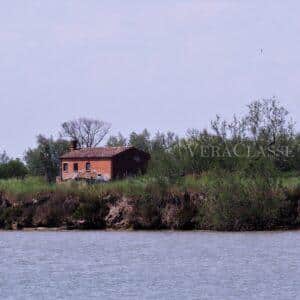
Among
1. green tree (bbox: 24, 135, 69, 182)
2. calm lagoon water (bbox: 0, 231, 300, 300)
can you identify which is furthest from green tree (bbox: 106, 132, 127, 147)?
calm lagoon water (bbox: 0, 231, 300, 300)

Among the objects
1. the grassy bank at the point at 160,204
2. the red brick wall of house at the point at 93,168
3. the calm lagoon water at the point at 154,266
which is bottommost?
the calm lagoon water at the point at 154,266

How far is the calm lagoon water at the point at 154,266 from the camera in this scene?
88.6 feet

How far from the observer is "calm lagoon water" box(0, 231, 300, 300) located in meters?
27.0

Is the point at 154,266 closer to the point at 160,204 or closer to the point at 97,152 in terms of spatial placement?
the point at 160,204

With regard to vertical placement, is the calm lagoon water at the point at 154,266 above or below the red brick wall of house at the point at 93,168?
below

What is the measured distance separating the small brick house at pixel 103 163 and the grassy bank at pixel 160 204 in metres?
19.4

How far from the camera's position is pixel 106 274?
31.0 meters

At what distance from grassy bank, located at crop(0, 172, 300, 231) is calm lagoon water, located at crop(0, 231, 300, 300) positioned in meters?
2.70

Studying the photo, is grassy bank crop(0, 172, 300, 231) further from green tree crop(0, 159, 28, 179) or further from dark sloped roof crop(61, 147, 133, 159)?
green tree crop(0, 159, 28, 179)

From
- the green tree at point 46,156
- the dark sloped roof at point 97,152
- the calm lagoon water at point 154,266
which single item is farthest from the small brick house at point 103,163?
the calm lagoon water at point 154,266

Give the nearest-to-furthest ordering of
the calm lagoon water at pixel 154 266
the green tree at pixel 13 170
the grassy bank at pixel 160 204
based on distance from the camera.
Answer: the calm lagoon water at pixel 154 266
the grassy bank at pixel 160 204
the green tree at pixel 13 170

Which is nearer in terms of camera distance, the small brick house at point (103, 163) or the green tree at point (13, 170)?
the small brick house at point (103, 163)

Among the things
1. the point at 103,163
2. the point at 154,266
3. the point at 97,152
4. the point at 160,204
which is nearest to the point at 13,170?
the point at 97,152

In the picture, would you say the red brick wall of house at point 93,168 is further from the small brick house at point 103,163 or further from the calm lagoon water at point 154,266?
the calm lagoon water at point 154,266
